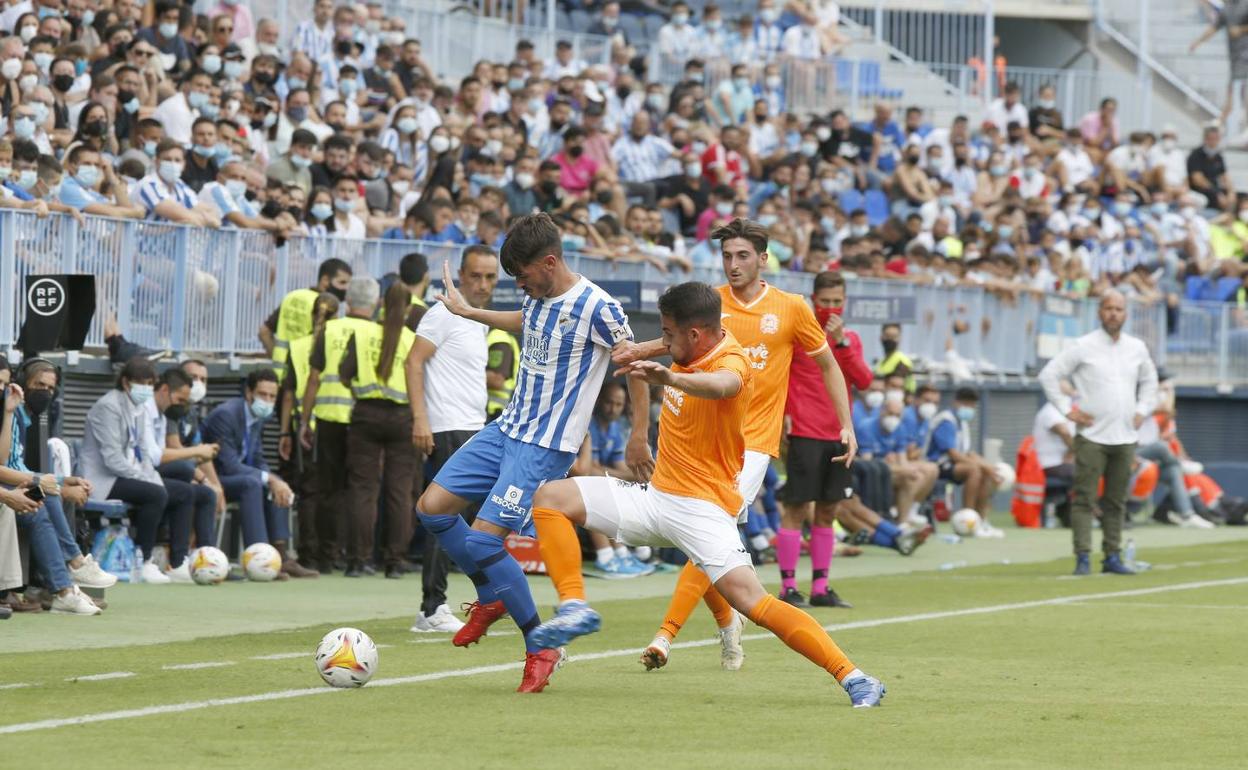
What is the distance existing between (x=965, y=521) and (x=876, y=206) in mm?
8882

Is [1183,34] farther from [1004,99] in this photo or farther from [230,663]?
[230,663]

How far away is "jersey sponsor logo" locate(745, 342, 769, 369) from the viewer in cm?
1234

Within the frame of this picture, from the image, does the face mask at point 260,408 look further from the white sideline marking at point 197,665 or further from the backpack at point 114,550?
the white sideline marking at point 197,665

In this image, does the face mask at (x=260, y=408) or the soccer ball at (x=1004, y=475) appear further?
the soccer ball at (x=1004, y=475)

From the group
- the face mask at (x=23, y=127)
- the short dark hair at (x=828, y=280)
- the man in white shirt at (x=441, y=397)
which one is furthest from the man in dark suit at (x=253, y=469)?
the short dark hair at (x=828, y=280)

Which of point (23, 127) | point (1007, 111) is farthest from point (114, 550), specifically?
point (1007, 111)

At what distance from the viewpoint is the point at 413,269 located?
15922 millimetres

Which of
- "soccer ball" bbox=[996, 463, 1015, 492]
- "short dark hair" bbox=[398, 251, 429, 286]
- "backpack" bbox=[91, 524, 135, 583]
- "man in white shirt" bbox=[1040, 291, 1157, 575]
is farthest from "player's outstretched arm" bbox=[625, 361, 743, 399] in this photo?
"soccer ball" bbox=[996, 463, 1015, 492]

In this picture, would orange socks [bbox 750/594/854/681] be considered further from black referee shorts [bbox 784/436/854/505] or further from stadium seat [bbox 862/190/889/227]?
stadium seat [bbox 862/190/889/227]

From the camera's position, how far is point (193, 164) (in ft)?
64.1

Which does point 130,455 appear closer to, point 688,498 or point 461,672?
point 461,672

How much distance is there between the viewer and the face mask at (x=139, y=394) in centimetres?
1552

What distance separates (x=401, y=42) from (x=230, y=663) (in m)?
17.3

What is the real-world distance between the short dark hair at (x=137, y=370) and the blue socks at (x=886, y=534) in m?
7.68
